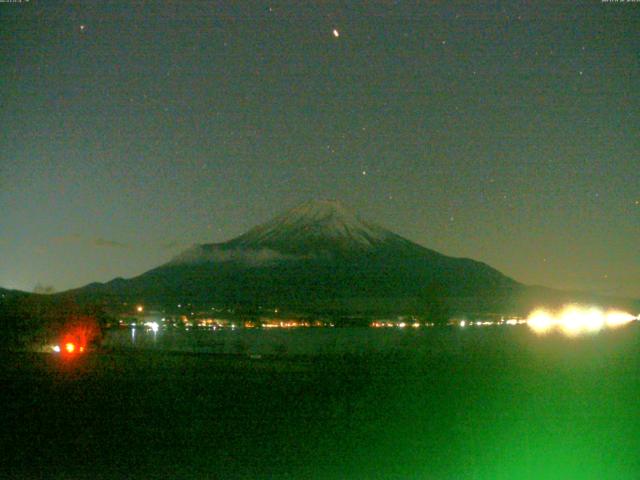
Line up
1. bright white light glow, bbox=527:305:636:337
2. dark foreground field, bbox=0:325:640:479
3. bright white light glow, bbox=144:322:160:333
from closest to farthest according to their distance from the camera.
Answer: dark foreground field, bbox=0:325:640:479, bright white light glow, bbox=527:305:636:337, bright white light glow, bbox=144:322:160:333

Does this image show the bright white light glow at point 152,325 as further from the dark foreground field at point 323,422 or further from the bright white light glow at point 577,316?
the dark foreground field at point 323,422

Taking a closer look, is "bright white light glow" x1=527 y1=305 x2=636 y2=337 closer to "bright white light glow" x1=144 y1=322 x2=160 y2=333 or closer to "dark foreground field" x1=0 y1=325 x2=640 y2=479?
"bright white light glow" x1=144 y1=322 x2=160 y2=333

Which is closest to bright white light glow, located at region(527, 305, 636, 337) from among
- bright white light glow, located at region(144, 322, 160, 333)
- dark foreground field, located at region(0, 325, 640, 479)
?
bright white light glow, located at region(144, 322, 160, 333)

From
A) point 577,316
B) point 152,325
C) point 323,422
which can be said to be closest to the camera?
point 323,422

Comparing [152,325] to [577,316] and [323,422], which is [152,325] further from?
[323,422]

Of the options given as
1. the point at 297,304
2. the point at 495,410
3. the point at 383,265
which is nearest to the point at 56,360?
the point at 495,410

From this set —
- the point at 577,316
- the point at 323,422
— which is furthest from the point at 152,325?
the point at 323,422

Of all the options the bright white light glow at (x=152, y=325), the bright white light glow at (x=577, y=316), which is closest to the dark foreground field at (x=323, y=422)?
the bright white light glow at (x=577, y=316)

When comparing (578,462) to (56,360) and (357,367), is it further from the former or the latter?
(56,360)
